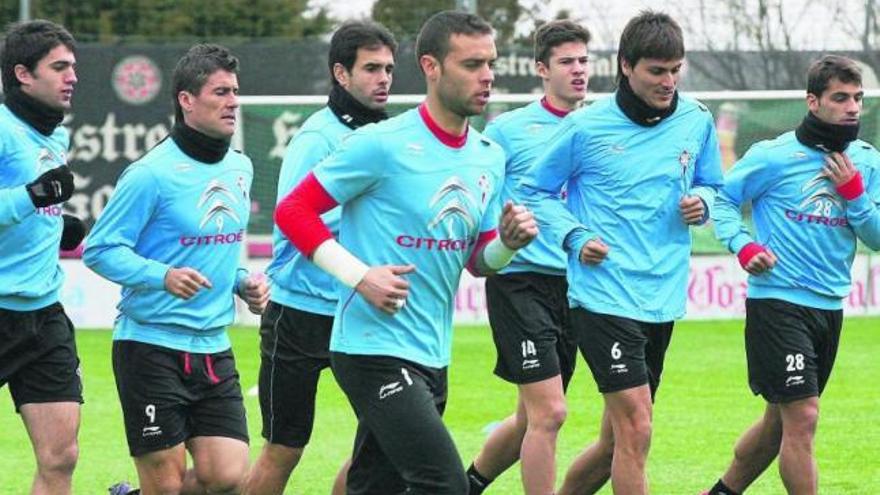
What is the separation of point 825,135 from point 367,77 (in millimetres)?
2196

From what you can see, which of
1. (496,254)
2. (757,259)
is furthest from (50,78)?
(757,259)

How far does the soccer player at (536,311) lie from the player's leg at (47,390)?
2.12m

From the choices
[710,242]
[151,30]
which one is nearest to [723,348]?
[710,242]

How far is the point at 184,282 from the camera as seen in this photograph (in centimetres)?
770

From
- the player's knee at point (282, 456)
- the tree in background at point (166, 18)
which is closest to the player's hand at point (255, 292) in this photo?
the player's knee at point (282, 456)

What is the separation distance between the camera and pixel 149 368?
8047 mm

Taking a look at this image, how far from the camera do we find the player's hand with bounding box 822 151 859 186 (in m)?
8.91

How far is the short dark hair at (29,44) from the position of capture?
8.39 m

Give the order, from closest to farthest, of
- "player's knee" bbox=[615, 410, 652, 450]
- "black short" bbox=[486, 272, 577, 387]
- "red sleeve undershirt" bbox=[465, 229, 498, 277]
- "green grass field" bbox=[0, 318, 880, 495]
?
"red sleeve undershirt" bbox=[465, 229, 498, 277]
"player's knee" bbox=[615, 410, 652, 450]
"black short" bbox=[486, 272, 577, 387]
"green grass field" bbox=[0, 318, 880, 495]

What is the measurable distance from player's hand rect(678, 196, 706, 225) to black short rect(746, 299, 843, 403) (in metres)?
0.84

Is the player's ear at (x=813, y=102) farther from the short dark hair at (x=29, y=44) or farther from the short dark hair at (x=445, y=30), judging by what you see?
the short dark hair at (x=29, y=44)

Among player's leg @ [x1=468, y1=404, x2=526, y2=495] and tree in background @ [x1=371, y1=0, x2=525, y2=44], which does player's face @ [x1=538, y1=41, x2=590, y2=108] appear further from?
tree in background @ [x1=371, y1=0, x2=525, y2=44]

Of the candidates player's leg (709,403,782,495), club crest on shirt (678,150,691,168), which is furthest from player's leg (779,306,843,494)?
club crest on shirt (678,150,691,168)

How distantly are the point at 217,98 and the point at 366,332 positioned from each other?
70.5 inches
